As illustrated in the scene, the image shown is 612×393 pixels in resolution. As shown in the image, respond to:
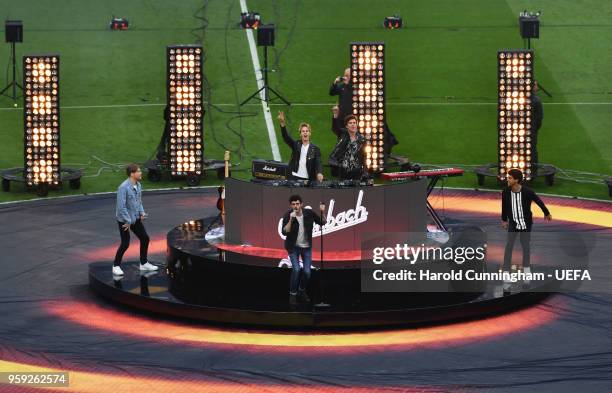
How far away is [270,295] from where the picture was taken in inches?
829

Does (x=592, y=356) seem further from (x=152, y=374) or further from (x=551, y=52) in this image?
(x=551, y=52)

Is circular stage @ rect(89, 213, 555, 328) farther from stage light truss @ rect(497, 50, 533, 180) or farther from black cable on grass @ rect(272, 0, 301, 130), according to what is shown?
black cable on grass @ rect(272, 0, 301, 130)

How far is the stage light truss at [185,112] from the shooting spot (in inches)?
1273

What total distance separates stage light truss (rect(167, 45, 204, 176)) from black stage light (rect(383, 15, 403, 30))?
15341mm

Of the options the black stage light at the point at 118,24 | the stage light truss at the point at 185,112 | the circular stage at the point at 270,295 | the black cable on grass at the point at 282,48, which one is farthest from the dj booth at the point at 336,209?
the black stage light at the point at 118,24

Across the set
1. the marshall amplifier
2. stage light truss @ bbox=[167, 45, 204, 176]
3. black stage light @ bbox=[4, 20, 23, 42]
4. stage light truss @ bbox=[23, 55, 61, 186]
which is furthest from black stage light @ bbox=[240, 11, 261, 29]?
the marshall amplifier

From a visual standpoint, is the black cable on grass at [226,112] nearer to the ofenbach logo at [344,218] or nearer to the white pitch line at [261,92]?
the white pitch line at [261,92]

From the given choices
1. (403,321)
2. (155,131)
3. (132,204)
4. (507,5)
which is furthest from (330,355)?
(507,5)

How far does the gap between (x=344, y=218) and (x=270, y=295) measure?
186 cm

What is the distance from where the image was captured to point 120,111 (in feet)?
130

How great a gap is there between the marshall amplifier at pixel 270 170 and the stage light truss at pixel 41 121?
302 inches

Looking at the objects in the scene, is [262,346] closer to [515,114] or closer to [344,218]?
[344,218]

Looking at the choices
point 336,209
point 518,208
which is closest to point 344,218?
point 336,209

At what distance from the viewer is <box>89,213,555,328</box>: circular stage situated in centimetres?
2009
